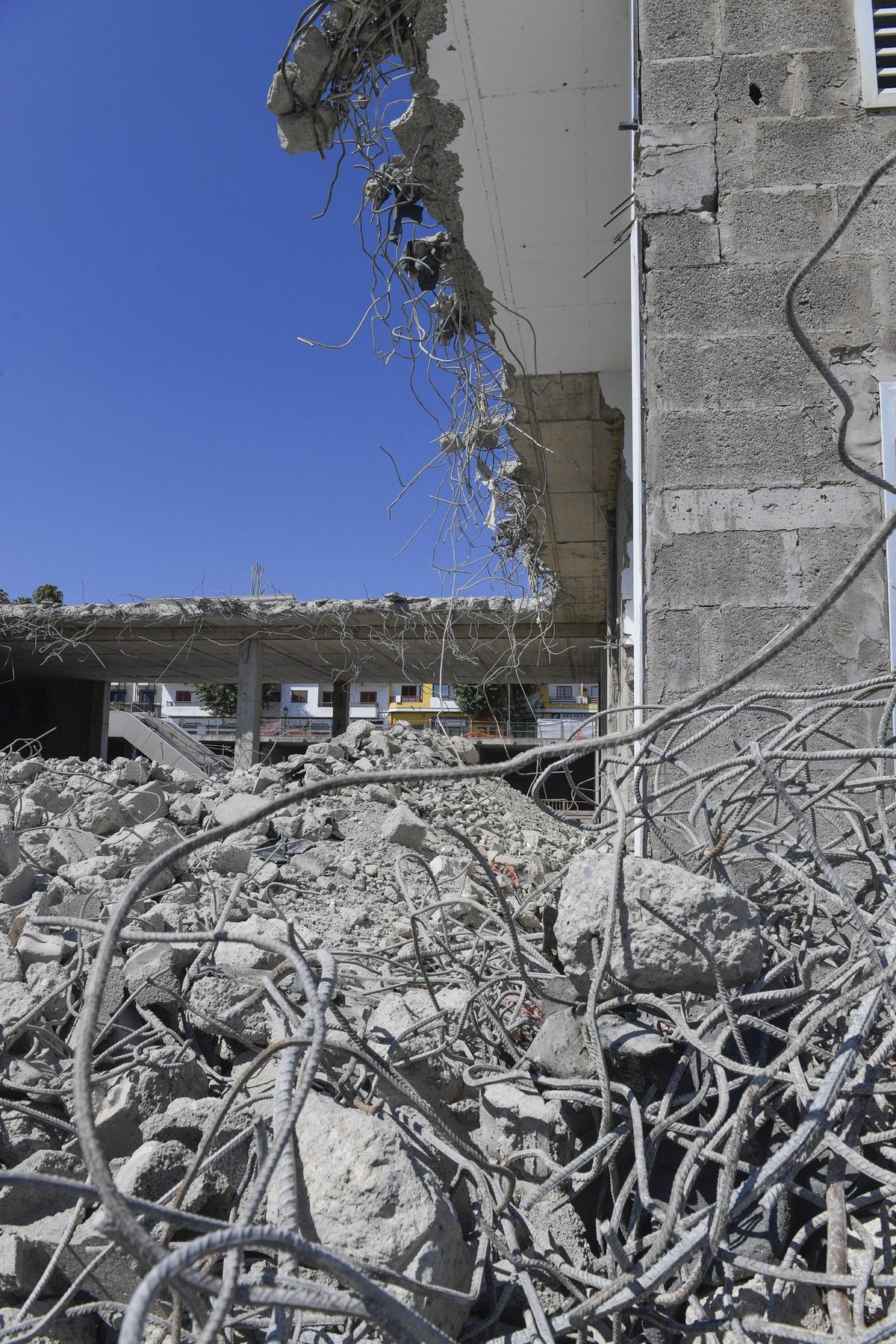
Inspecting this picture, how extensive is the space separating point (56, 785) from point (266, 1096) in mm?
4710

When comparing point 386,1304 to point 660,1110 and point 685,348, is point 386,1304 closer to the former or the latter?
point 660,1110

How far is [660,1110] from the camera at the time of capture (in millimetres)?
1383

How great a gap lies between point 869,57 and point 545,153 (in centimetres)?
178

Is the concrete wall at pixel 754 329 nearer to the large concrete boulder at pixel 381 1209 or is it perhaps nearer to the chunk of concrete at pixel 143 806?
the large concrete boulder at pixel 381 1209

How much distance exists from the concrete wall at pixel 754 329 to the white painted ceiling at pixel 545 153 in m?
0.86

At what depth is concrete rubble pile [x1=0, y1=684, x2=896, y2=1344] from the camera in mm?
1053

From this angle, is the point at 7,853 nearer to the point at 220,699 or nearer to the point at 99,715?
the point at 99,715

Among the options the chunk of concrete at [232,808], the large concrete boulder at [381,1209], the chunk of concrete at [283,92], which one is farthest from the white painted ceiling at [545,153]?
the large concrete boulder at [381,1209]

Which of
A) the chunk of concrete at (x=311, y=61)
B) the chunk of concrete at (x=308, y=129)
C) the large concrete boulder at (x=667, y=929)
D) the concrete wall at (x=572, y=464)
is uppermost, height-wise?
the chunk of concrete at (x=311, y=61)

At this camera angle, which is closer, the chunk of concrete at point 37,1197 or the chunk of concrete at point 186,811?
the chunk of concrete at point 37,1197

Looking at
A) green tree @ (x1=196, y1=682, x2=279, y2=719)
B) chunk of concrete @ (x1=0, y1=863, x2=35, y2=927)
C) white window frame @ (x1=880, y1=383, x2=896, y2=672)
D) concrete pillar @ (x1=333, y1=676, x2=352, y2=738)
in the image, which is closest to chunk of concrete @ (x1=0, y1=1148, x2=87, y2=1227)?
chunk of concrete @ (x1=0, y1=863, x2=35, y2=927)

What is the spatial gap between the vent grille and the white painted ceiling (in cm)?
122

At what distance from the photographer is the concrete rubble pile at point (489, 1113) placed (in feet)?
3.45

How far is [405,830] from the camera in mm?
4125
